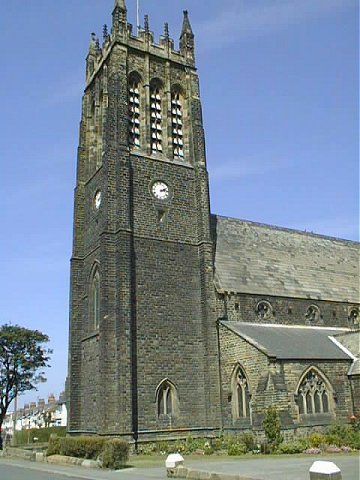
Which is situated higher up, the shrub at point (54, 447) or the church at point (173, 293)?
the church at point (173, 293)

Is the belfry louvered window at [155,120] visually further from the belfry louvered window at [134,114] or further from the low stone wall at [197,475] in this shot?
the low stone wall at [197,475]

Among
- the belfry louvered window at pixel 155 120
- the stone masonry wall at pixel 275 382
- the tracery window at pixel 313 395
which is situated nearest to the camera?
the stone masonry wall at pixel 275 382

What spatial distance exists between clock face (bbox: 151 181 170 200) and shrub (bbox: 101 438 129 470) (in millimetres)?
15553

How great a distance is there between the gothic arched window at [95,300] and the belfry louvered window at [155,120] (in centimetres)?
860

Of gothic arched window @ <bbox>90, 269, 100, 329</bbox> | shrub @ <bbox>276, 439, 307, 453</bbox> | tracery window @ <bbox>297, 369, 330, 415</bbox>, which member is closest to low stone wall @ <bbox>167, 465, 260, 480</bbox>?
shrub @ <bbox>276, 439, 307, 453</bbox>

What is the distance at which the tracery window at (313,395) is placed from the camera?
27062 mm

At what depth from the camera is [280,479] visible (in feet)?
44.1

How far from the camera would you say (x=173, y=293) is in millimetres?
30062

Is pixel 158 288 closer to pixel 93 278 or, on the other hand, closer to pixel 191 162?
pixel 93 278

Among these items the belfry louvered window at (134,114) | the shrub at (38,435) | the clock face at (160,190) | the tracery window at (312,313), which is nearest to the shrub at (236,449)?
the tracery window at (312,313)

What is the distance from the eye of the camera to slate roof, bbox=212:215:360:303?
109ft

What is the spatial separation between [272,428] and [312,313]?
12.9m

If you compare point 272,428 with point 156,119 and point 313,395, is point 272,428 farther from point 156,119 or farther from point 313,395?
point 156,119

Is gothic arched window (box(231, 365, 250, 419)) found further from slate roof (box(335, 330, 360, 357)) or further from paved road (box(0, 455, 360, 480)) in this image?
paved road (box(0, 455, 360, 480))
